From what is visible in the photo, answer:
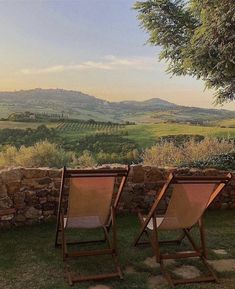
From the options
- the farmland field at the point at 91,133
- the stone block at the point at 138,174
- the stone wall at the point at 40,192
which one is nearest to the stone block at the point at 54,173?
the stone wall at the point at 40,192

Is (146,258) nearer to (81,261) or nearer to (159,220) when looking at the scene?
(159,220)

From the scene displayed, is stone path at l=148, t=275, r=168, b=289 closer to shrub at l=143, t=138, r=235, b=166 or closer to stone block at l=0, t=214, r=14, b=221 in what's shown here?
stone block at l=0, t=214, r=14, b=221

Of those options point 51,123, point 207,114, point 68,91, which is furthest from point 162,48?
point 68,91

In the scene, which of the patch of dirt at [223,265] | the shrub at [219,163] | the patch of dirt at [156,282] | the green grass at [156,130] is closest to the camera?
the patch of dirt at [156,282]

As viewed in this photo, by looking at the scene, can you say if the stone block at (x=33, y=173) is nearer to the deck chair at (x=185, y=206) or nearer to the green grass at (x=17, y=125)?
the deck chair at (x=185, y=206)

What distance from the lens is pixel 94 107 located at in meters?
41.7

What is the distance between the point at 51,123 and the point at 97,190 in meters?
29.4

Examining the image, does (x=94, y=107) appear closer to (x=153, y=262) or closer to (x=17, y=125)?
(x=17, y=125)

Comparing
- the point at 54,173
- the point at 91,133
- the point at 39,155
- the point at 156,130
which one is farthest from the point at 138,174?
the point at 91,133

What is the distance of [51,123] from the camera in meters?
33.1

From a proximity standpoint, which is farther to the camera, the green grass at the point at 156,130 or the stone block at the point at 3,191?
the green grass at the point at 156,130

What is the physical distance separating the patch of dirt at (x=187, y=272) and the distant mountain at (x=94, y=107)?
29.0m

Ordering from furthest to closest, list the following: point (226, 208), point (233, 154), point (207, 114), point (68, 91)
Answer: point (68, 91), point (207, 114), point (233, 154), point (226, 208)

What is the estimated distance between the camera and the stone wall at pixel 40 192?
557cm
